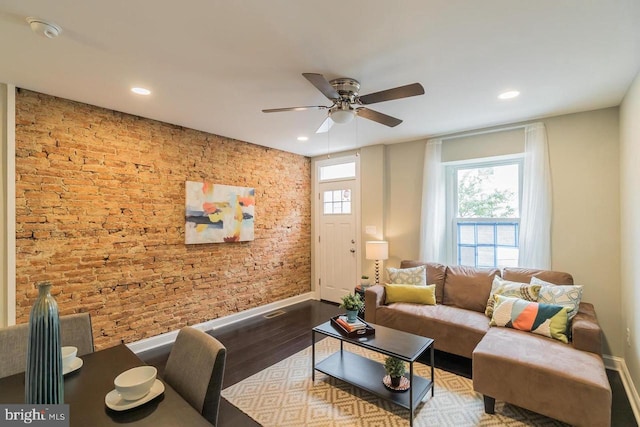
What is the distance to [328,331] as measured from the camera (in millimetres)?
2625

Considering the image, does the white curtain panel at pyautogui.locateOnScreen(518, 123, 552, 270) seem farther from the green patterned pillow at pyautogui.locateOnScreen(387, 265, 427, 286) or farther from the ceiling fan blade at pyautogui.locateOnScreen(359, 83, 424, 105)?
the ceiling fan blade at pyautogui.locateOnScreen(359, 83, 424, 105)

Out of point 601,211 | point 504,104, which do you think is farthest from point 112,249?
point 601,211

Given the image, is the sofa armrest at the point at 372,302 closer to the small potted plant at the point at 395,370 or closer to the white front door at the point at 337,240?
the small potted plant at the point at 395,370

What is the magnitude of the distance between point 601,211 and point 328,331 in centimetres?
305

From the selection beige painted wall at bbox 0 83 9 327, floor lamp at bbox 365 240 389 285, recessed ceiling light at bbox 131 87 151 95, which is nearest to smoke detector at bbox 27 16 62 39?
recessed ceiling light at bbox 131 87 151 95

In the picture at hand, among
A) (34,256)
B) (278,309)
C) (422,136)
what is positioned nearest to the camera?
(34,256)

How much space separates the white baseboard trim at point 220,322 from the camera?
3281mm

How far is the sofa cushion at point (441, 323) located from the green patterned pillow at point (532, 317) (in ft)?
0.64

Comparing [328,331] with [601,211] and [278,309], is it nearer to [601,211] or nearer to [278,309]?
[278,309]

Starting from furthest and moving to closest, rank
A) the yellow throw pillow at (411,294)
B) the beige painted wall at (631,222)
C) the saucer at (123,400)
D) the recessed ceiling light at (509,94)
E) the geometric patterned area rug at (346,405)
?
the yellow throw pillow at (411,294), the recessed ceiling light at (509,94), the beige painted wall at (631,222), the geometric patterned area rug at (346,405), the saucer at (123,400)

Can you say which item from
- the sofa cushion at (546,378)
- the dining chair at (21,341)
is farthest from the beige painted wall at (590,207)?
the dining chair at (21,341)

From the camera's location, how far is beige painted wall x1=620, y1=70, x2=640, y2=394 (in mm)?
2283

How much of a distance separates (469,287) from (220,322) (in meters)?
3.21

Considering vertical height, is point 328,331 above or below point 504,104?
below
